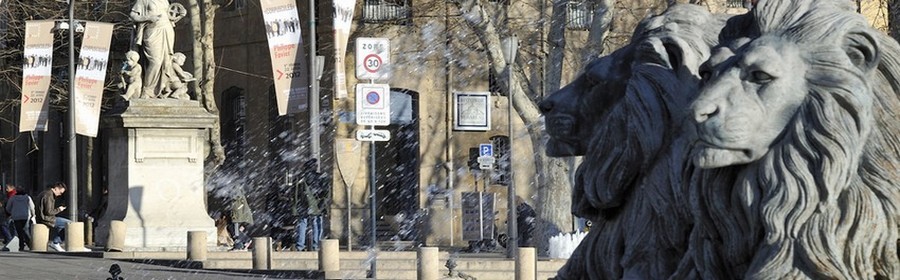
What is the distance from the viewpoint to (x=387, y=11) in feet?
171

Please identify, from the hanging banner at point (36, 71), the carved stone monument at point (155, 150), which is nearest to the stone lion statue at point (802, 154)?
the carved stone monument at point (155, 150)

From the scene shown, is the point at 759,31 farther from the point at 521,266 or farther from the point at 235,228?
the point at 235,228

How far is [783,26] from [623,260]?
66cm

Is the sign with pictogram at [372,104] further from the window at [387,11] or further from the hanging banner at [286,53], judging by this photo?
the window at [387,11]

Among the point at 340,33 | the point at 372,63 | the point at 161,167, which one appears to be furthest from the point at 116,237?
the point at 340,33

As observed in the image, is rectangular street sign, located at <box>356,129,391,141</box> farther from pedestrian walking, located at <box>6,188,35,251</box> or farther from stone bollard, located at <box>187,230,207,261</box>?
pedestrian walking, located at <box>6,188,35,251</box>

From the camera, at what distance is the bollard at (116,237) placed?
28381mm

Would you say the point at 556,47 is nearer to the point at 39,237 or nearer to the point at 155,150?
the point at 155,150

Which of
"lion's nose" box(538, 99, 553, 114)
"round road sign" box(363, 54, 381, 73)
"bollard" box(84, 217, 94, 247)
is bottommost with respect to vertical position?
"bollard" box(84, 217, 94, 247)

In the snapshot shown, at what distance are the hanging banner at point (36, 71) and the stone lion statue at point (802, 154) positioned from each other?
40705mm

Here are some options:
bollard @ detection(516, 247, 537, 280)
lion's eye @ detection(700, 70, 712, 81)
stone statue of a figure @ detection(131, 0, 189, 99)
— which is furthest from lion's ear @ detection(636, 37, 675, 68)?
stone statue of a figure @ detection(131, 0, 189, 99)

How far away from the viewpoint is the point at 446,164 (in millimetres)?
52031

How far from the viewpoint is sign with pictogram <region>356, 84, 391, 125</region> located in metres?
30.3

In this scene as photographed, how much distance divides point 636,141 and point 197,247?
72.2 ft
